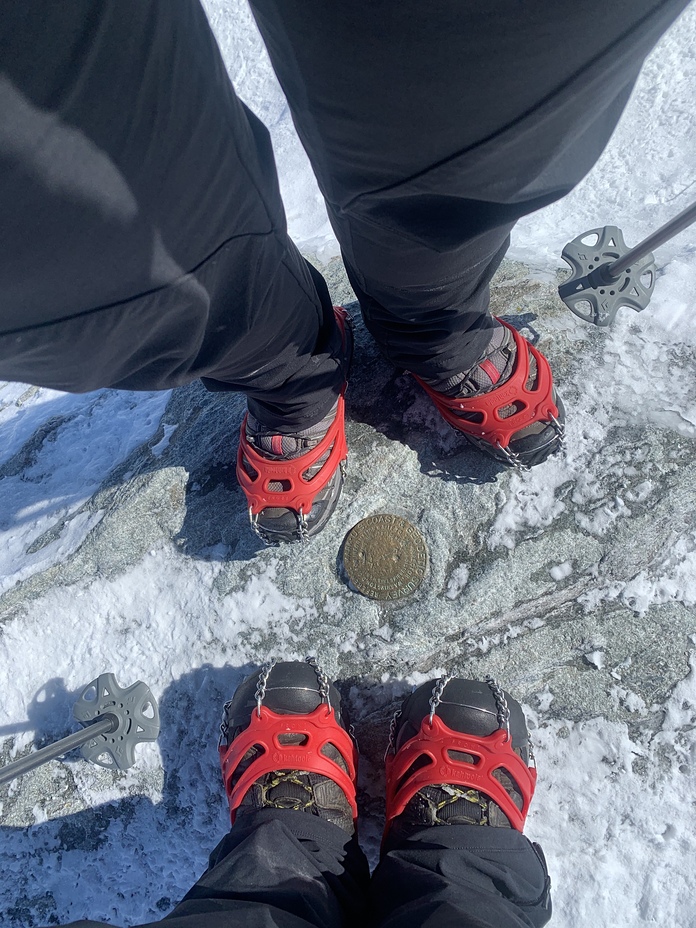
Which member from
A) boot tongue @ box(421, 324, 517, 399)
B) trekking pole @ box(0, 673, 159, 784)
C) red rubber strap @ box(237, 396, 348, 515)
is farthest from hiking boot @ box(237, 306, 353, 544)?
trekking pole @ box(0, 673, 159, 784)

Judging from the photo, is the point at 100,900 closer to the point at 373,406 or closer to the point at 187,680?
the point at 187,680

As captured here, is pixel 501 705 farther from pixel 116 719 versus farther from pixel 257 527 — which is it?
pixel 116 719

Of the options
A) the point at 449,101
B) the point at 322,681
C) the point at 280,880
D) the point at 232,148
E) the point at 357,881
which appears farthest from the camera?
the point at 322,681

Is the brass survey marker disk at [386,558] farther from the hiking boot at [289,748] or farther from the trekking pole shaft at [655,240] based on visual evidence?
the trekking pole shaft at [655,240]

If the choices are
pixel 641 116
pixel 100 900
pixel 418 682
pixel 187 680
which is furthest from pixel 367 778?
pixel 641 116

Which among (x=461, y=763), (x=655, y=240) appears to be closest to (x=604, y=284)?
(x=655, y=240)

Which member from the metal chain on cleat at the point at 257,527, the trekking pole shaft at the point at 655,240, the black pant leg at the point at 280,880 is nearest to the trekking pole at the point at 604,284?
the trekking pole shaft at the point at 655,240
